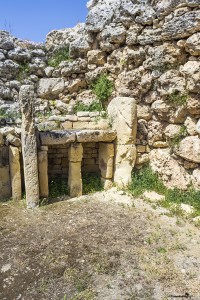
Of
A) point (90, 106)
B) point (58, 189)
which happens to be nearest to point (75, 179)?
point (58, 189)

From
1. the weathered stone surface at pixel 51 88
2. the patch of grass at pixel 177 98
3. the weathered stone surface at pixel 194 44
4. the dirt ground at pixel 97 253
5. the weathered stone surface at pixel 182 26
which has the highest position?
the weathered stone surface at pixel 182 26

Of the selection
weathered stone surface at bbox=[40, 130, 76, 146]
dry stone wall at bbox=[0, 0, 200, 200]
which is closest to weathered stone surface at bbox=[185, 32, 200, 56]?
dry stone wall at bbox=[0, 0, 200, 200]

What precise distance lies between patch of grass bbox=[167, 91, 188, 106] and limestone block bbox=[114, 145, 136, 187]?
72.8 inches

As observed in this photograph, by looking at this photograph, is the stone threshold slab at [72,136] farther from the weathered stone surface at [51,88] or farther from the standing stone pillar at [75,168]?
the weathered stone surface at [51,88]

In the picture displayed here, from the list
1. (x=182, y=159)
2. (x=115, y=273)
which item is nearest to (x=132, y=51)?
(x=182, y=159)

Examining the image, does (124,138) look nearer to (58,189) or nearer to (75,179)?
(75,179)

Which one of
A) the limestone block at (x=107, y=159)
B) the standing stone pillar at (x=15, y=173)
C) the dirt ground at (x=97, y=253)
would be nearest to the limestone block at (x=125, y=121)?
the limestone block at (x=107, y=159)

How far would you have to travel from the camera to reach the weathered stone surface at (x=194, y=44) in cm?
709

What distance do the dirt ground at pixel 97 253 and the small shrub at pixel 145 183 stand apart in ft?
1.99

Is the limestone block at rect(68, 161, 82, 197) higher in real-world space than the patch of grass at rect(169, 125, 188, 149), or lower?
lower

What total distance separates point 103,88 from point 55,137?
3.74 metres

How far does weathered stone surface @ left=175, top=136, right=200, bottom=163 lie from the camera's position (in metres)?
7.36

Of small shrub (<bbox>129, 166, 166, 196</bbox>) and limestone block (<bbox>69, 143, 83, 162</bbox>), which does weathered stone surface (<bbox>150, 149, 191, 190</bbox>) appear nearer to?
small shrub (<bbox>129, 166, 166, 196</bbox>)

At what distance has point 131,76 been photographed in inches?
350
